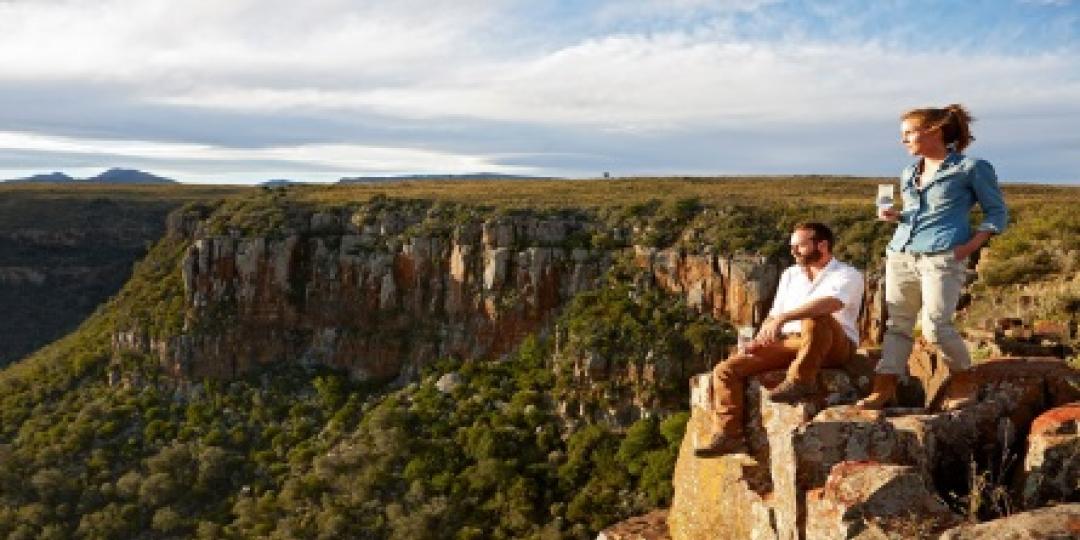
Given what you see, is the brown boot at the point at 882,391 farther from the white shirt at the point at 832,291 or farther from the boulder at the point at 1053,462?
the boulder at the point at 1053,462

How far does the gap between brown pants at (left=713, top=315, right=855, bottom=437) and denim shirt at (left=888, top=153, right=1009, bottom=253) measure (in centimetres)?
118

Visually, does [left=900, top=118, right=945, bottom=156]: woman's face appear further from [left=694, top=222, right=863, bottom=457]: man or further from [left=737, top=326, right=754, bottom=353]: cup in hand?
[left=737, top=326, right=754, bottom=353]: cup in hand

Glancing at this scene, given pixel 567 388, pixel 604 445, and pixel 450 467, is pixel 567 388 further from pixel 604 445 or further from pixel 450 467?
pixel 450 467

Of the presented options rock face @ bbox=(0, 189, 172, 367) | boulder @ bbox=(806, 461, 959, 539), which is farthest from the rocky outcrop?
boulder @ bbox=(806, 461, 959, 539)

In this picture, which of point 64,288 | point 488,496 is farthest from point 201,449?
point 64,288

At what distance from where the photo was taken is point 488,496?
34.2 meters

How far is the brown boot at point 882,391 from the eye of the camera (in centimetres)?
816

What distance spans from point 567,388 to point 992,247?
18104 millimetres

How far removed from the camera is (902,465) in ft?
22.9

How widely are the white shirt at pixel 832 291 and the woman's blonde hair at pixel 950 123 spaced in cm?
147

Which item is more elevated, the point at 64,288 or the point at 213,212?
the point at 213,212

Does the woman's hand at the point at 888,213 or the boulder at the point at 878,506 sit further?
the woman's hand at the point at 888,213

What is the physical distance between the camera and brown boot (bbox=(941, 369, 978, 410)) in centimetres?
809

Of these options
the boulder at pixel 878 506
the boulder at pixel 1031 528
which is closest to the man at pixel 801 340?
the boulder at pixel 878 506
